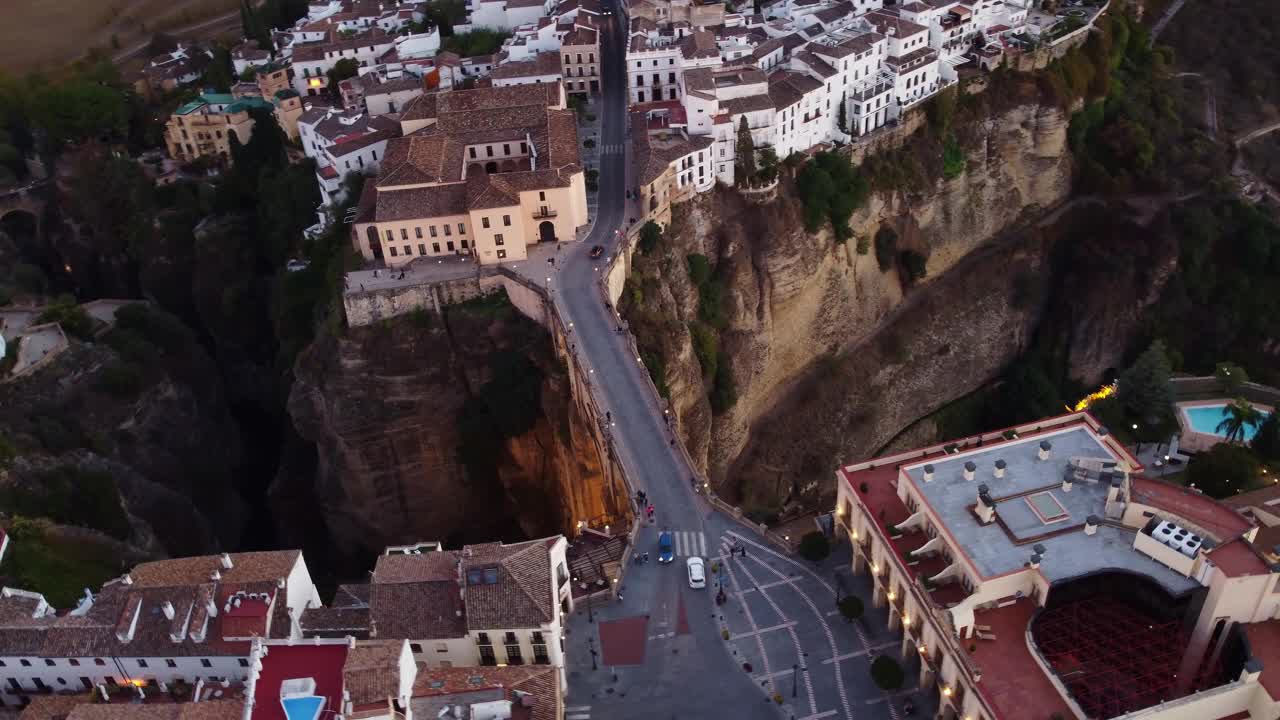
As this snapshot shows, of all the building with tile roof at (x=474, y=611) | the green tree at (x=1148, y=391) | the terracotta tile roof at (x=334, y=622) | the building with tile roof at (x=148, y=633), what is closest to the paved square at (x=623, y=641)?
the building with tile roof at (x=474, y=611)

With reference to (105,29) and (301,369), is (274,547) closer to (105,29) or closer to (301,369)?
(301,369)

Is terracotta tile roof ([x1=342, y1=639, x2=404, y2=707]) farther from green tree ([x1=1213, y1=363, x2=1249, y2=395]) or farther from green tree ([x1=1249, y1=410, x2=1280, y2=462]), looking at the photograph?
green tree ([x1=1213, y1=363, x2=1249, y2=395])

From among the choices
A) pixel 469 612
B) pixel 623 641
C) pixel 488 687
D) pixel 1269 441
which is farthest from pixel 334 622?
pixel 1269 441

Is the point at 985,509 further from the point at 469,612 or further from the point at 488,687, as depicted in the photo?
the point at 469,612

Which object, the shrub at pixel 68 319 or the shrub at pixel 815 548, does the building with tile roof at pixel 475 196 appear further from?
the shrub at pixel 815 548

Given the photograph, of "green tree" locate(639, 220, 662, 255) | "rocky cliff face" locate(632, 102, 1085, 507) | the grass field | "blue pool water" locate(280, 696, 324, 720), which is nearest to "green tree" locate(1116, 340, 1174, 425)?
"rocky cliff face" locate(632, 102, 1085, 507)

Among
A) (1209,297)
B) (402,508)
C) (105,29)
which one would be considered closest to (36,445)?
(402,508)
